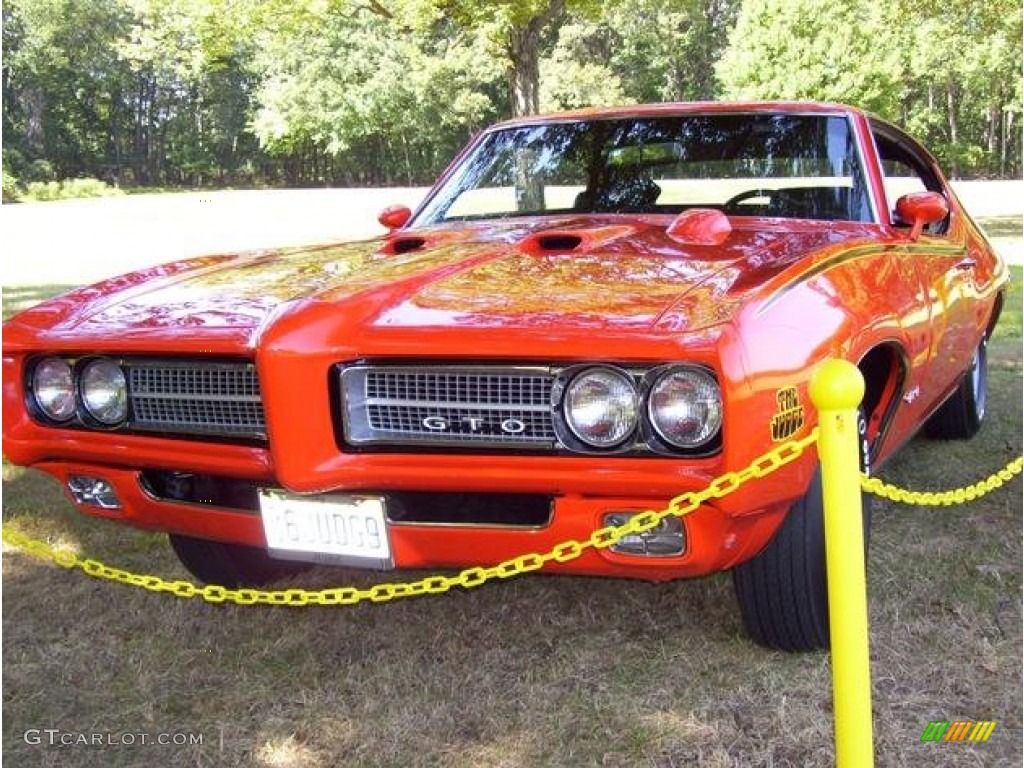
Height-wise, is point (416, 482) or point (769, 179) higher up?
point (769, 179)

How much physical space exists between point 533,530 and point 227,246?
60.1 feet

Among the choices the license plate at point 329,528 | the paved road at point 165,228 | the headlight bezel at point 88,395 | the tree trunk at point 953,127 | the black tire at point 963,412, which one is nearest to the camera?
the license plate at point 329,528

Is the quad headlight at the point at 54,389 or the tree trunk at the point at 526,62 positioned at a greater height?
the tree trunk at the point at 526,62

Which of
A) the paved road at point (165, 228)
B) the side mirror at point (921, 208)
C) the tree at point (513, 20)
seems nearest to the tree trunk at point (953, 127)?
the paved road at point (165, 228)

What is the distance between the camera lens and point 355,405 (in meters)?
2.41

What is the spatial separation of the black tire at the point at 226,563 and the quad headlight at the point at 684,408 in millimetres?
1684

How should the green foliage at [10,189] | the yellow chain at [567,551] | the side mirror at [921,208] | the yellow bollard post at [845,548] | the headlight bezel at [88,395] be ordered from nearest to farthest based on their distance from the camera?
the yellow bollard post at [845,548]
the yellow chain at [567,551]
the headlight bezel at [88,395]
the side mirror at [921,208]
the green foliage at [10,189]

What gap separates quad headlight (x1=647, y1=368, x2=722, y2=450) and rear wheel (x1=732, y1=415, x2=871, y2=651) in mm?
448

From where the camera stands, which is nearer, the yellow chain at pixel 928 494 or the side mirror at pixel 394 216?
the yellow chain at pixel 928 494

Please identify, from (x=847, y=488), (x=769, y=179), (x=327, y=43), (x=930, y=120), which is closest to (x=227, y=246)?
(x=769, y=179)

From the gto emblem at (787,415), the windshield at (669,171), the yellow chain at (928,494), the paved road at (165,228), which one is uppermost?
the windshield at (669,171)

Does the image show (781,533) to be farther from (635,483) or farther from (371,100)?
(371,100)

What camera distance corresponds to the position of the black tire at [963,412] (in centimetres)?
487

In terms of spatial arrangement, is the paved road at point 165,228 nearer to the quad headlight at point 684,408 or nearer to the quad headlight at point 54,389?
the quad headlight at point 54,389
